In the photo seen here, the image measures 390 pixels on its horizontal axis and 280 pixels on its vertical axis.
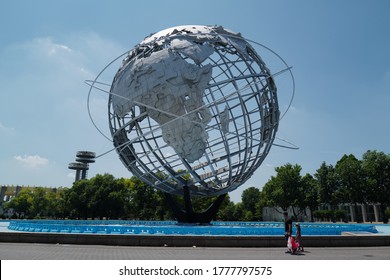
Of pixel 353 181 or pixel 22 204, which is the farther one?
pixel 22 204

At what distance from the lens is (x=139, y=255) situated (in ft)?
30.5

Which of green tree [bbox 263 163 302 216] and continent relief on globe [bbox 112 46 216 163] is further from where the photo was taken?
green tree [bbox 263 163 302 216]

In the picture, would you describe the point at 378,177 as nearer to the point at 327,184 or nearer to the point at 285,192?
the point at 327,184

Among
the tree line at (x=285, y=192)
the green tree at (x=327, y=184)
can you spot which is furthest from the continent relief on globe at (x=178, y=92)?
the green tree at (x=327, y=184)

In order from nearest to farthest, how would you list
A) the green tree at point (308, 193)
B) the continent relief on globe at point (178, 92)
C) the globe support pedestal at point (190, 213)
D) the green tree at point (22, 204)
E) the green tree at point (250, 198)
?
the continent relief on globe at point (178, 92), the globe support pedestal at point (190, 213), the green tree at point (308, 193), the green tree at point (22, 204), the green tree at point (250, 198)

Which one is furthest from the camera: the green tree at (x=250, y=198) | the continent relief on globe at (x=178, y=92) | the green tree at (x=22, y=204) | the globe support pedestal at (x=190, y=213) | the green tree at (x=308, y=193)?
the green tree at (x=250, y=198)

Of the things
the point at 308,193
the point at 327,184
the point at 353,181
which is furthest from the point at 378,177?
the point at 308,193

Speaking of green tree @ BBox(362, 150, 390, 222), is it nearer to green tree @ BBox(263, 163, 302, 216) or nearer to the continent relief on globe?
green tree @ BBox(263, 163, 302, 216)

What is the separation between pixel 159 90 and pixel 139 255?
26.6ft

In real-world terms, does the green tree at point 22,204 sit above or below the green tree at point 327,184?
below

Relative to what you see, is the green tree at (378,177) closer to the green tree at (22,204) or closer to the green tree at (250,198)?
the green tree at (250,198)

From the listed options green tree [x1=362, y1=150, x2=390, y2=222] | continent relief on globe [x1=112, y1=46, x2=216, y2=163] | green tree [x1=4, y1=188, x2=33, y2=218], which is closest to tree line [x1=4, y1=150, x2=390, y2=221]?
green tree [x1=362, y1=150, x2=390, y2=222]

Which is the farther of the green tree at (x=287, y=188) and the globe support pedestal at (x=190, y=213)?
the green tree at (x=287, y=188)

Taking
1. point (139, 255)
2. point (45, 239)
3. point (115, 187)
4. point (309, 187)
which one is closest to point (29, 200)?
point (115, 187)
